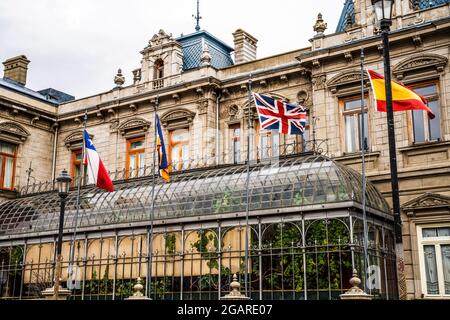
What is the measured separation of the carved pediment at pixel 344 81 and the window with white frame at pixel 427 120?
6.89 feet

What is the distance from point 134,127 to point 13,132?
6.24m

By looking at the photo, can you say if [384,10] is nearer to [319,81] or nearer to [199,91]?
[319,81]

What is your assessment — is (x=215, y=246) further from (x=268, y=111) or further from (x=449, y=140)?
(x=449, y=140)

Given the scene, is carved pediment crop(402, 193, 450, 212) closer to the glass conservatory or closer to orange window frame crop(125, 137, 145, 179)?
the glass conservatory

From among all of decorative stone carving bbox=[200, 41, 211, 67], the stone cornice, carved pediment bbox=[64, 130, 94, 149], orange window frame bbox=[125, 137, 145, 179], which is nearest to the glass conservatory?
orange window frame bbox=[125, 137, 145, 179]

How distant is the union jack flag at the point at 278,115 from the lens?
19.3m

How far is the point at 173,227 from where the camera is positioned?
67.4 ft

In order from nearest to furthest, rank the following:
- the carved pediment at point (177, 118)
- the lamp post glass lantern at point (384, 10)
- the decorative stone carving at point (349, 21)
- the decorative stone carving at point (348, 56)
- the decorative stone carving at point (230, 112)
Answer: the lamp post glass lantern at point (384, 10), the decorative stone carving at point (348, 56), the decorative stone carving at point (349, 21), the decorative stone carving at point (230, 112), the carved pediment at point (177, 118)

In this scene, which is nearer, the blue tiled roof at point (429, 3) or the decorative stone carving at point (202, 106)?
the blue tiled roof at point (429, 3)

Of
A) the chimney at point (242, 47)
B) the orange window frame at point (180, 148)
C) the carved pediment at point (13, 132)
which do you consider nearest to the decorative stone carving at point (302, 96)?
A: the chimney at point (242, 47)

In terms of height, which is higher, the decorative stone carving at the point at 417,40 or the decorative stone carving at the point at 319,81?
the decorative stone carving at the point at 417,40

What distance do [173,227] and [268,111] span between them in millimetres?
5197

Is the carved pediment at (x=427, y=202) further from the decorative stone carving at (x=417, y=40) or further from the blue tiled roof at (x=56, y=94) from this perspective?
the blue tiled roof at (x=56, y=94)
